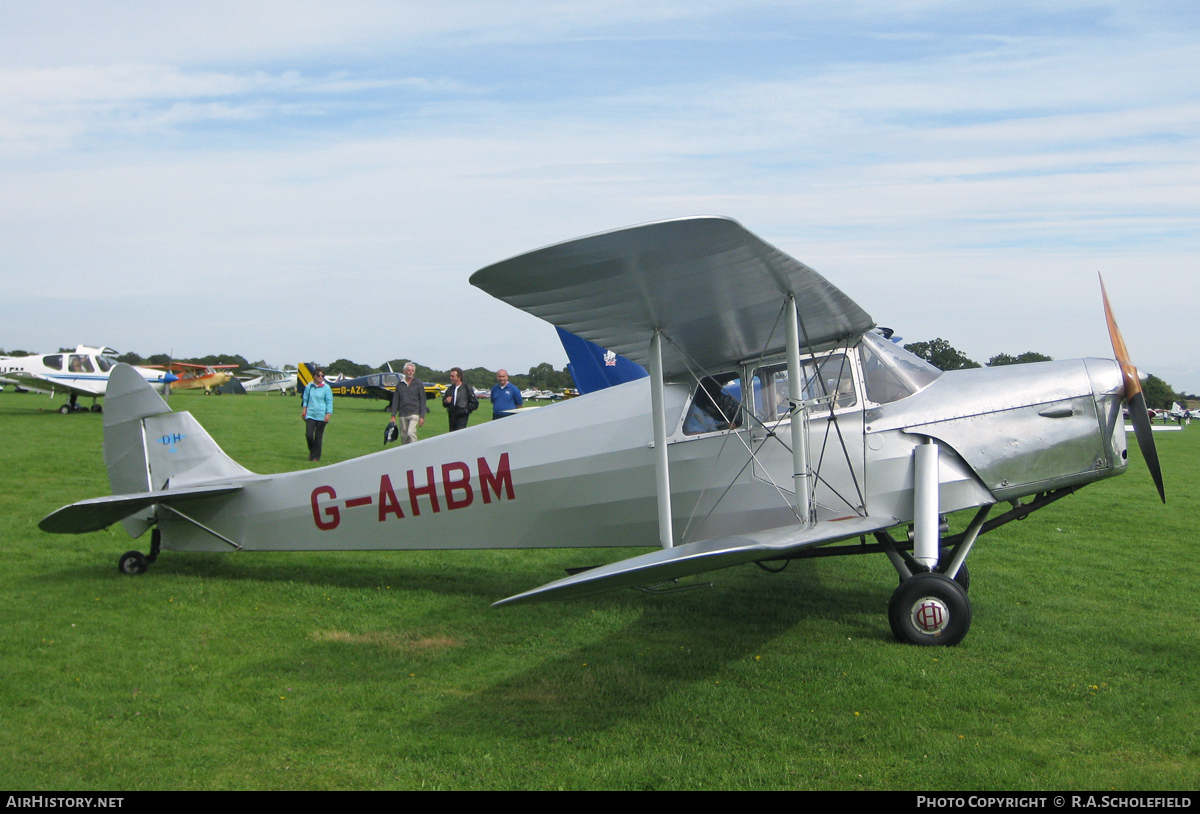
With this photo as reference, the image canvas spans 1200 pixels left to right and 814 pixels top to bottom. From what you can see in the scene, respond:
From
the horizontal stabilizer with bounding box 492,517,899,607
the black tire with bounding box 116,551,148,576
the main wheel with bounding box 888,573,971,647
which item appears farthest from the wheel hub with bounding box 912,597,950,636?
the black tire with bounding box 116,551,148,576

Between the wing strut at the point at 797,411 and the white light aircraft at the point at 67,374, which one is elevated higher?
the white light aircraft at the point at 67,374

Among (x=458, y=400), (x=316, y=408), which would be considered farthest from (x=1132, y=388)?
(x=316, y=408)

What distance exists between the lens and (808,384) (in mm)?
5742

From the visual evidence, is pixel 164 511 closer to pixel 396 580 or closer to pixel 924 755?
pixel 396 580

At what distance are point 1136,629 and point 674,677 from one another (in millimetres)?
3326

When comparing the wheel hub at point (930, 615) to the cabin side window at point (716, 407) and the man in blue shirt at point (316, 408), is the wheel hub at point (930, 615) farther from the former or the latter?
the man in blue shirt at point (316, 408)

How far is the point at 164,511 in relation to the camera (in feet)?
23.4

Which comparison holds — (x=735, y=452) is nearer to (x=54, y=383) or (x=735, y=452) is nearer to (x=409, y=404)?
(x=409, y=404)

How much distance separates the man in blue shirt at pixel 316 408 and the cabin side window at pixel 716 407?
10103mm

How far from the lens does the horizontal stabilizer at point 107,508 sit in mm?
6091

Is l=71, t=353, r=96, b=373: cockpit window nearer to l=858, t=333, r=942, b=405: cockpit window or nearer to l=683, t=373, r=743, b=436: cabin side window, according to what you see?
l=683, t=373, r=743, b=436: cabin side window

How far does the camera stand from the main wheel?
5160 millimetres


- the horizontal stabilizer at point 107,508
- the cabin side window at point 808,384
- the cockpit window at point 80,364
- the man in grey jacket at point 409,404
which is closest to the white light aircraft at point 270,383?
the cockpit window at point 80,364

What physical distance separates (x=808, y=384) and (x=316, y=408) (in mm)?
10975
